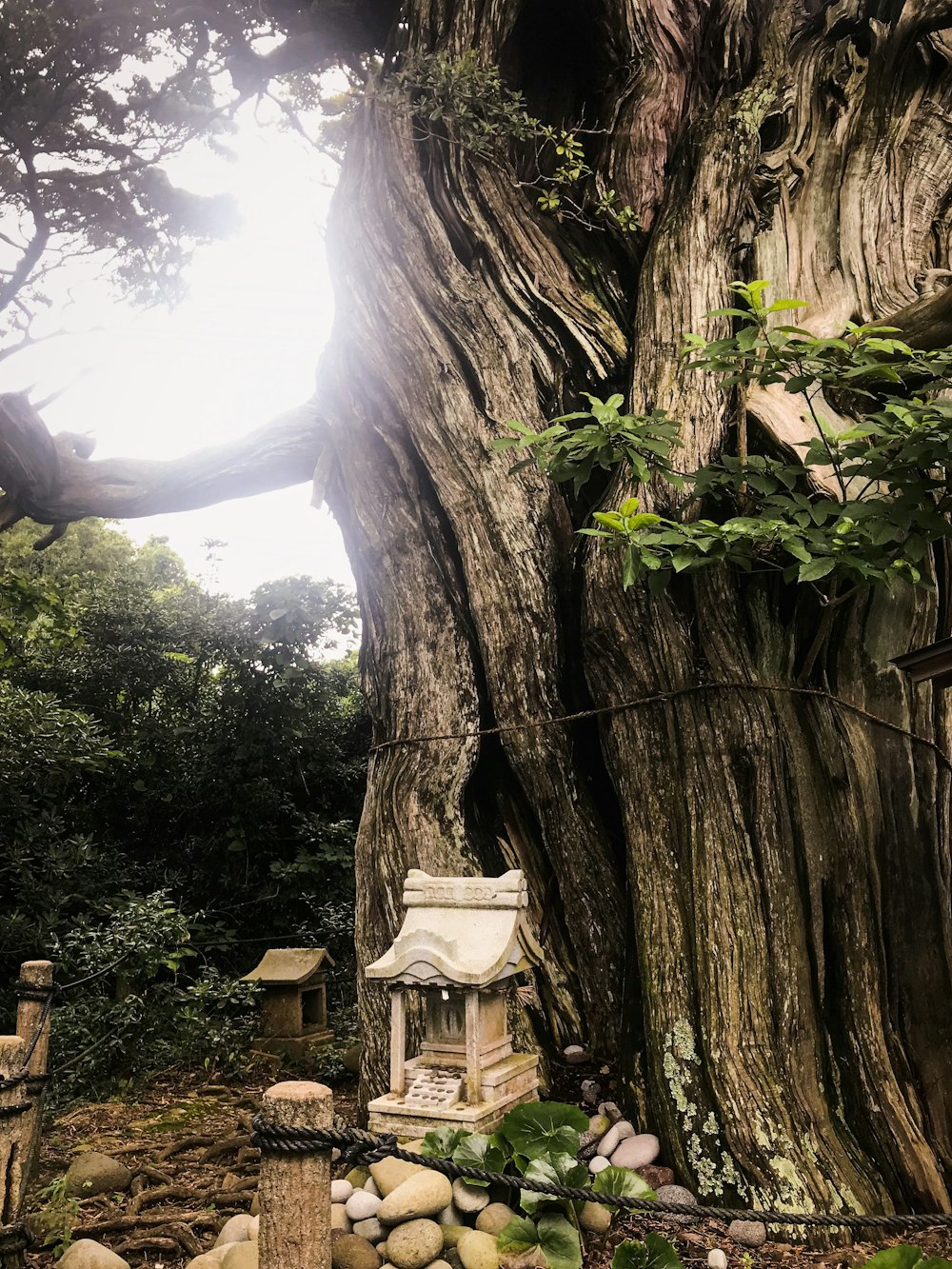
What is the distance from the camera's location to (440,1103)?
282 cm

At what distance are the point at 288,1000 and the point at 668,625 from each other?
3.47 m

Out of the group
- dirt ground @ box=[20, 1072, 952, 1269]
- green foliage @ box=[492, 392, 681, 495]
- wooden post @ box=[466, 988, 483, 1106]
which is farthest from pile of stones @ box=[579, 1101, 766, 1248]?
green foliage @ box=[492, 392, 681, 495]

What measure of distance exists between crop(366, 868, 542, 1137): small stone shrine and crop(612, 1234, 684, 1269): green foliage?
527 millimetres

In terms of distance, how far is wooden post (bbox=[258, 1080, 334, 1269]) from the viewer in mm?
1820

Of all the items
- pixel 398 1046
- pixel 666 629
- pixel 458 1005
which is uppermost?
pixel 666 629

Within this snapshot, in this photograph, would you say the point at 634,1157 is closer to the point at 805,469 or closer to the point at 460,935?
the point at 460,935

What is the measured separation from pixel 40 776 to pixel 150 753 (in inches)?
37.8

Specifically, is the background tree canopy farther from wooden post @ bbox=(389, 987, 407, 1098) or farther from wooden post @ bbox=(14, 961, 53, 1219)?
wooden post @ bbox=(389, 987, 407, 1098)

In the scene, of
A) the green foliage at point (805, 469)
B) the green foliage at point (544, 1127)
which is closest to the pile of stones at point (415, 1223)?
the green foliage at point (544, 1127)

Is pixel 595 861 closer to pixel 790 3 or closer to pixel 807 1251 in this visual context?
pixel 807 1251

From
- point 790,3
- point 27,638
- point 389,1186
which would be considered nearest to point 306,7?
point 790,3

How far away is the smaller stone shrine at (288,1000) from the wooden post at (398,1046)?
2.68 m

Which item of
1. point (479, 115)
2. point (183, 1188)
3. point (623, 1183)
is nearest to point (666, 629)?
point (623, 1183)

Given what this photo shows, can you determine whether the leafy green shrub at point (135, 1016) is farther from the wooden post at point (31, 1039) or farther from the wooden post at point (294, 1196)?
the wooden post at point (294, 1196)
